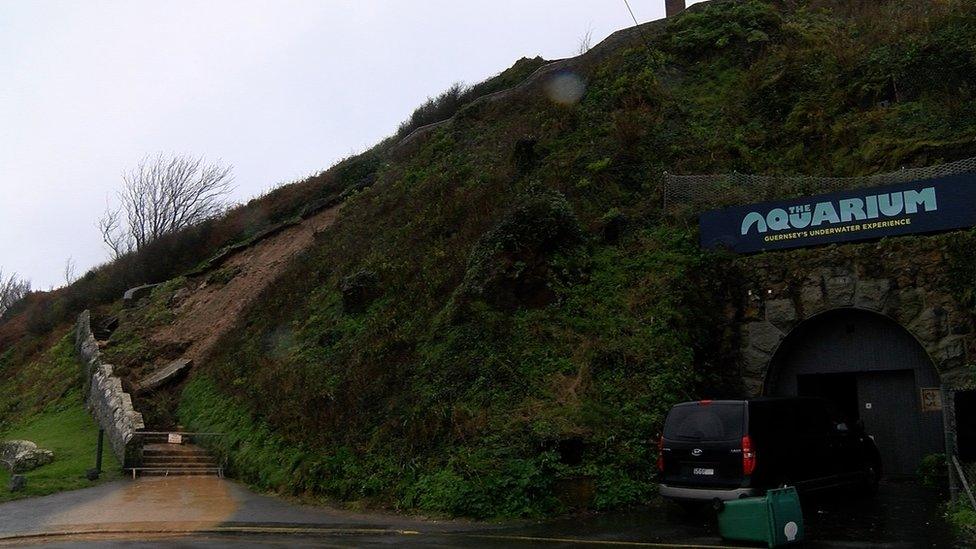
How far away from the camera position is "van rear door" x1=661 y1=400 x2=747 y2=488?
33.4 feet

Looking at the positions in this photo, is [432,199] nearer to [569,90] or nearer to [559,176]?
[559,176]

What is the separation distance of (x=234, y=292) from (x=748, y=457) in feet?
74.7

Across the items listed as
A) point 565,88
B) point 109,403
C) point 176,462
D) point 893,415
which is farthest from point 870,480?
point 565,88

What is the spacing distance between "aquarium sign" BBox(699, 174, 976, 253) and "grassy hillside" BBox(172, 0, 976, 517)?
2.92 feet

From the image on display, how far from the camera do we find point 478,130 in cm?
2981

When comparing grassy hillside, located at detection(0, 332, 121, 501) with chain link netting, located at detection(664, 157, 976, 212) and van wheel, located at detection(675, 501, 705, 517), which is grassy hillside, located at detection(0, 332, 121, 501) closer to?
van wheel, located at detection(675, 501, 705, 517)

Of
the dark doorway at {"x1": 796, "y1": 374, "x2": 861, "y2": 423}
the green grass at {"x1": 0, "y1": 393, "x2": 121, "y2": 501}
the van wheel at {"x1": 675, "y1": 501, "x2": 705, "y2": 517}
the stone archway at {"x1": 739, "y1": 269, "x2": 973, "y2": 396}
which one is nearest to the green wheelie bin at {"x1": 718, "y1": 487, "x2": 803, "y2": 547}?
the van wheel at {"x1": 675, "y1": 501, "x2": 705, "y2": 517}

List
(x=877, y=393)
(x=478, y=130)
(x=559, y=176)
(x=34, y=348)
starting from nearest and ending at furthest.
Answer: (x=877, y=393)
(x=559, y=176)
(x=478, y=130)
(x=34, y=348)

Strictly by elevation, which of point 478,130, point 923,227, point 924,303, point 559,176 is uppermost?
point 478,130

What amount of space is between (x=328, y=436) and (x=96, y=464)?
6.33m

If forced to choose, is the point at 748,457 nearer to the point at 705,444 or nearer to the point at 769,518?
the point at 705,444

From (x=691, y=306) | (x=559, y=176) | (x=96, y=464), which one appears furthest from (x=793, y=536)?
(x=96, y=464)

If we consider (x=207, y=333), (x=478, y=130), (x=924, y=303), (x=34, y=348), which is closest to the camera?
(x=924, y=303)

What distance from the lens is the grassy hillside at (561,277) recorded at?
13.3m
